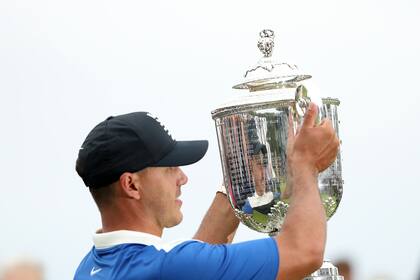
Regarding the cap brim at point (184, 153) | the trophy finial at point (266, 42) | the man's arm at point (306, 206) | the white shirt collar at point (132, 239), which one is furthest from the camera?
the trophy finial at point (266, 42)

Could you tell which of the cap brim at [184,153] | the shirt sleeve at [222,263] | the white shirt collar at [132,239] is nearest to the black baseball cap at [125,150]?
the cap brim at [184,153]

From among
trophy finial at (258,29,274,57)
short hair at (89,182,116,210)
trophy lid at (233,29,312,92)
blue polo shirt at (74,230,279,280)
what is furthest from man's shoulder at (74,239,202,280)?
trophy finial at (258,29,274,57)

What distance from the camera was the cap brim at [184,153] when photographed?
3.34 metres

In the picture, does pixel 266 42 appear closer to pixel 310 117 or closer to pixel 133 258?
pixel 310 117

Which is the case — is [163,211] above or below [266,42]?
below

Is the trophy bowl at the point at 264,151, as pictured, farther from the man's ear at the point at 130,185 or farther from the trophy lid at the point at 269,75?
the man's ear at the point at 130,185

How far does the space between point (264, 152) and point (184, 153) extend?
1.15ft

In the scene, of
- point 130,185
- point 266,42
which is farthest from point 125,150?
point 266,42

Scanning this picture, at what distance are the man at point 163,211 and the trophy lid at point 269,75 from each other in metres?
0.36

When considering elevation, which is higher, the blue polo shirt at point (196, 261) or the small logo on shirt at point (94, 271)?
the blue polo shirt at point (196, 261)

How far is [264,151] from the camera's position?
12.1 feet

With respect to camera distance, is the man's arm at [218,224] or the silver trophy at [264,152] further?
the man's arm at [218,224]

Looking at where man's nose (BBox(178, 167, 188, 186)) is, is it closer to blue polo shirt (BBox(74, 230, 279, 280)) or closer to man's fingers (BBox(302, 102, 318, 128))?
blue polo shirt (BBox(74, 230, 279, 280))

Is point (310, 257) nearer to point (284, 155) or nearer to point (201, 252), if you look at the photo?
point (201, 252)
